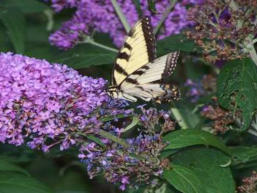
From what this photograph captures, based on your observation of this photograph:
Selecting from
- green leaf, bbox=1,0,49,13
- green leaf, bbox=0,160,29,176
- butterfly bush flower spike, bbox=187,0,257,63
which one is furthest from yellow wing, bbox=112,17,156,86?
green leaf, bbox=1,0,49,13

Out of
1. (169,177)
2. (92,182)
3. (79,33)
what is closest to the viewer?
(169,177)

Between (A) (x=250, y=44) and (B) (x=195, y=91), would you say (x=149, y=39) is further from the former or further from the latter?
(B) (x=195, y=91)

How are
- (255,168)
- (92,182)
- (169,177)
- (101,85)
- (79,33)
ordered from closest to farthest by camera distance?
(169,177) < (101,85) < (255,168) < (79,33) < (92,182)

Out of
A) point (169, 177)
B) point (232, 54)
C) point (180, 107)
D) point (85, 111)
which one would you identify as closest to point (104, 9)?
point (180, 107)

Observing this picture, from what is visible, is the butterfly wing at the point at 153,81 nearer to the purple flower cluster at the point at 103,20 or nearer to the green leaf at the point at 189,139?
the green leaf at the point at 189,139

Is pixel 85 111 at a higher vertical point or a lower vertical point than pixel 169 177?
higher

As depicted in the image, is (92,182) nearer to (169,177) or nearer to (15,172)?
(15,172)

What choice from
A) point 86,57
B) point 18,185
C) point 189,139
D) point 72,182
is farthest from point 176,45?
point 72,182

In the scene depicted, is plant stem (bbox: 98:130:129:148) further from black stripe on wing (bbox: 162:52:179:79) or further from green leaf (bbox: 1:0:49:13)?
green leaf (bbox: 1:0:49:13)

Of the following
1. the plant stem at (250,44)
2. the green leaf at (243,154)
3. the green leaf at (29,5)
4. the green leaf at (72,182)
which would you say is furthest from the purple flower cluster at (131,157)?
the green leaf at (72,182)
